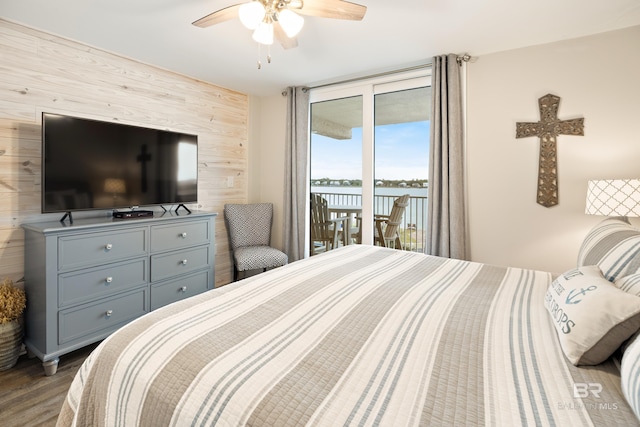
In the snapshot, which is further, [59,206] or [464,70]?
[464,70]

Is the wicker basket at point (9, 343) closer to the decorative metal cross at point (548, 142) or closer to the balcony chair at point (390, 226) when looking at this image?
the balcony chair at point (390, 226)

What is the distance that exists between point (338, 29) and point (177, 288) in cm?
256

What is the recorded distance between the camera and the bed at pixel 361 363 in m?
0.75

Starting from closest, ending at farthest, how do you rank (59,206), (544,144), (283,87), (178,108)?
(59,206), (544,144), (178,108), (283,87)

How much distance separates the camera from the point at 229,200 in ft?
13.2

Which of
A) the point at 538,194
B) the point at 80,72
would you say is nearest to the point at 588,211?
the point at 538,194

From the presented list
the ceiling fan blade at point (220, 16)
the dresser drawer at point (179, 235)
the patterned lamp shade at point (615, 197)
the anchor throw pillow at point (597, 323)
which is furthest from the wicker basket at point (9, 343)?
the patterned lamp shade at point (615, 197)

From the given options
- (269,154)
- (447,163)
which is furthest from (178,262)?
(447,163)

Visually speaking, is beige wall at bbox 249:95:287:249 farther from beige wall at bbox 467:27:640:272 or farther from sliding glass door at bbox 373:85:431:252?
beige wall at bbox 467:27:640:272

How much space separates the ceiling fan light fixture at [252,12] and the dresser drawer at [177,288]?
85.7 inches

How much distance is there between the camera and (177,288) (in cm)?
294

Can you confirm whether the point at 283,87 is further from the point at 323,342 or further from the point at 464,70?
the point at 323,342

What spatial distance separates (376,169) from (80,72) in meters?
2.82

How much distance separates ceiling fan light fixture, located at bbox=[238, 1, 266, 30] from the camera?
1.74 m
